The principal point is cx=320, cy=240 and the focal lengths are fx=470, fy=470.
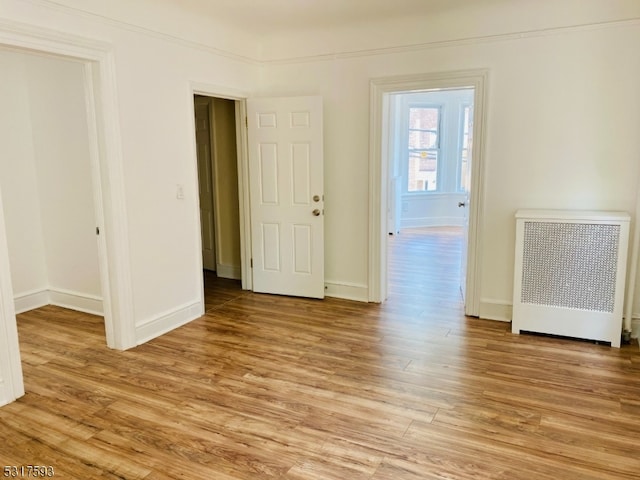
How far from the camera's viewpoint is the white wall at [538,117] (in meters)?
3.65

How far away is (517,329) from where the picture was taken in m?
3.94

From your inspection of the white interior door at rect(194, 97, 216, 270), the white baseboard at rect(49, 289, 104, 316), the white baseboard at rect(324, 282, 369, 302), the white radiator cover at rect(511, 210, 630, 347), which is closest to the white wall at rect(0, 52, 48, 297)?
the white baseboard at rect(49, 289, 104, 316)

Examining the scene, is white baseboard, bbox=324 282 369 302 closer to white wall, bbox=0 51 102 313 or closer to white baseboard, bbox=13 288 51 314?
white wall, bbox=0 51 102 313

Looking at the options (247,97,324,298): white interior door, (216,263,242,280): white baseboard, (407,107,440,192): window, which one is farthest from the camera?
(407,107,440,192): window

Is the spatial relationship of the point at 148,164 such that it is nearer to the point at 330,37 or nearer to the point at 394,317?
the point at 330,37

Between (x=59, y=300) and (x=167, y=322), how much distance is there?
148cm

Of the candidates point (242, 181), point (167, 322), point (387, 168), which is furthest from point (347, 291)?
point (167, 322)

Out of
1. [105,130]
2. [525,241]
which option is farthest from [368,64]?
[105,130]

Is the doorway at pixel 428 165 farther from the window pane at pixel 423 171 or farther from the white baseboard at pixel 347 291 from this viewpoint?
the white baseboard at pixel 347 291

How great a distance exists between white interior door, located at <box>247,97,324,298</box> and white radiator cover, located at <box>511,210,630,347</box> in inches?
76.7

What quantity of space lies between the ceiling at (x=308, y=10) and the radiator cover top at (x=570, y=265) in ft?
6.37

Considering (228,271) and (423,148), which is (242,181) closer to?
(228,271)

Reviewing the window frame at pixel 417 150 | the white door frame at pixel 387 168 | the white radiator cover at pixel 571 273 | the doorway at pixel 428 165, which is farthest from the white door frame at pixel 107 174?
the window frame at pixel 417 150

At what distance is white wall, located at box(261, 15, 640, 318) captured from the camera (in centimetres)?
365
